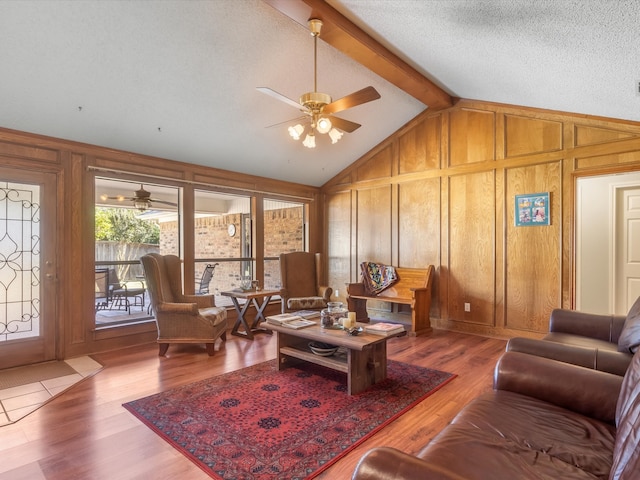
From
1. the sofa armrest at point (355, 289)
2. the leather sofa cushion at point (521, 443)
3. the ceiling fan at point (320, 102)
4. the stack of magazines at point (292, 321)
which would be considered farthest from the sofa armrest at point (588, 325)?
the sofa armrest at point (355, 289)

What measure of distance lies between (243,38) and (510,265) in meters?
3.98

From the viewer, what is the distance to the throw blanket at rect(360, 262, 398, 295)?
5234 millimetres

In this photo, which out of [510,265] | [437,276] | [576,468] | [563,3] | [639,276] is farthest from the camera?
[437,276]

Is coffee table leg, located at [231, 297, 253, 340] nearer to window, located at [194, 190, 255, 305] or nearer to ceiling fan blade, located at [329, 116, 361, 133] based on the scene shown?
window, located at [194, 190, 255, 305]

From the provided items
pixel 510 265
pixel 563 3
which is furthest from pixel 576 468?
pixel 510 265

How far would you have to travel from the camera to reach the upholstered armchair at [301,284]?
15.5 feet

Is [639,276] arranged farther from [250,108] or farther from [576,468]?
[250,108]

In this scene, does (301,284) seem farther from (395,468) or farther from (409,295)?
(395,468)

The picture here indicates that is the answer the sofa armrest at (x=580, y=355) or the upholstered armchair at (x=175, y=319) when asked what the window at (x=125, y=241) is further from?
the sofa armrest at (x=580, y=355)

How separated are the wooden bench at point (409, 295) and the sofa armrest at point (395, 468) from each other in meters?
3.71

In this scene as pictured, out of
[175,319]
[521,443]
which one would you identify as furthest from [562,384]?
[175,319]

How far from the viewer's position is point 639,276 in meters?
3.67

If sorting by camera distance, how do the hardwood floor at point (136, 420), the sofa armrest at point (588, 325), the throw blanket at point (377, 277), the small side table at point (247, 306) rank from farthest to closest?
the throw blanket at point (377, 277)
the small side table at point (247, 306)
the sofa armrest at point (588, 325)
the hardwood floor at point (136, 420)

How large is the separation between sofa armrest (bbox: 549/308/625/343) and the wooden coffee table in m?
1.33
